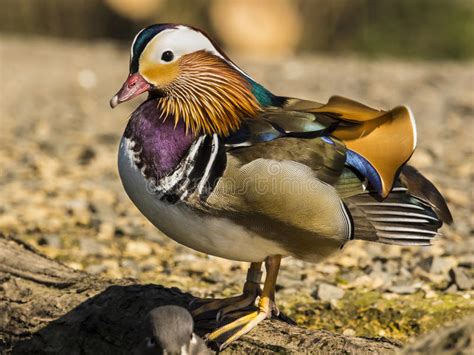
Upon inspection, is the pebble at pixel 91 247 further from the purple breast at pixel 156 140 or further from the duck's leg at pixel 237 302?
the purple breast at pixel 156 140

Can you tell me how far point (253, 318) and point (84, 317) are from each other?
569mm

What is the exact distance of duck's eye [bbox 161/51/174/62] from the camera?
10.2 feet

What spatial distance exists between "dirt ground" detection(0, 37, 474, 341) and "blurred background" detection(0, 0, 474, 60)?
4.83 ft

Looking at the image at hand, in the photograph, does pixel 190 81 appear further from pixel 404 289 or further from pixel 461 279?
pixel 461 279

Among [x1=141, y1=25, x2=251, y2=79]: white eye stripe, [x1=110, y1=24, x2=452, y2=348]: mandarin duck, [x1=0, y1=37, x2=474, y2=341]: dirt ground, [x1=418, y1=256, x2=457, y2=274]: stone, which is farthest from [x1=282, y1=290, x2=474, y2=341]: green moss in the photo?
[x1=141, y1=25, x2=251, y2=79]: white eye stripe

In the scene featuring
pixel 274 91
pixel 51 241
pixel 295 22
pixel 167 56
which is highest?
pixel 295 22

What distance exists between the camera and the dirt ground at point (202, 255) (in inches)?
159

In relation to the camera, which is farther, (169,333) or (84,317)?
(84,317)

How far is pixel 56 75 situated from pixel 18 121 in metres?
1.56

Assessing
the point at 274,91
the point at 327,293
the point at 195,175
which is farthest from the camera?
the point at 274,91

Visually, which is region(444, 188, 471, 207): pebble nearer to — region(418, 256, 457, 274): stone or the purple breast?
region(418, 256, 457, 274): stone

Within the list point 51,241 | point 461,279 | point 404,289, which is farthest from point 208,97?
point 51,241

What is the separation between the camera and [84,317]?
3.26 metres

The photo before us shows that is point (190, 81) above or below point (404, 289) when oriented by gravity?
above
